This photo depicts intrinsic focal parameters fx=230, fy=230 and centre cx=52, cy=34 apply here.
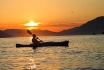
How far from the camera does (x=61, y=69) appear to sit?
26922mm

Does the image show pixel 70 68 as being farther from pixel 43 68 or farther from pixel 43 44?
pixel 43 44

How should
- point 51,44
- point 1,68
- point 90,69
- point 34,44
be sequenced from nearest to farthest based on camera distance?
point 90,69 → point 1,68 → point 34,44 → point 51,44

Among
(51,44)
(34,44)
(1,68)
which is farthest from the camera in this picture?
(51,44)

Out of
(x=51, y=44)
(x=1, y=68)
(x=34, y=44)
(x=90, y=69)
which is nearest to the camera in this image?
(x=90, y=69)

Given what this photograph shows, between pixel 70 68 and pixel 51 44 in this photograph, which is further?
pixel 51 44

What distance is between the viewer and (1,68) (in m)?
29.1

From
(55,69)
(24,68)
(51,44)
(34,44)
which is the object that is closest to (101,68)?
(55,69)

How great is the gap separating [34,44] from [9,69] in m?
34.7

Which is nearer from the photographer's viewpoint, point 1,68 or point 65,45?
point 1,68

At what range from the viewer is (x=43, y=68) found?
2784 centimetres

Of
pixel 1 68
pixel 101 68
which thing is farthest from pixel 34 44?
pixel 101 68

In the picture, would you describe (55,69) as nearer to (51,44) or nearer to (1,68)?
(1,68)

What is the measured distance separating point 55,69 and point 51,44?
4096cm

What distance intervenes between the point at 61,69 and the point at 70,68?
124 centimetres
